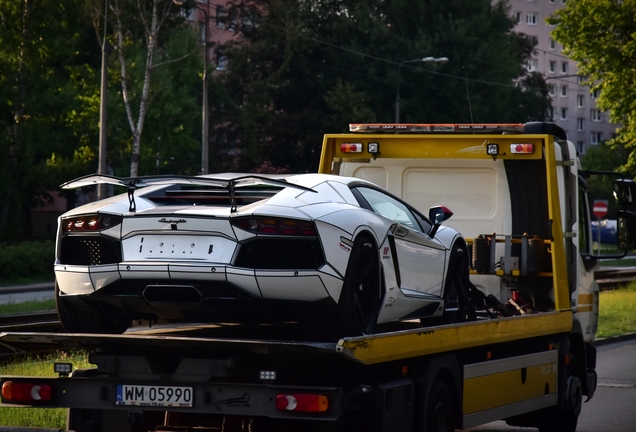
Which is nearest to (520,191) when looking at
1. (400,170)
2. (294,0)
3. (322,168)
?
(400,170)

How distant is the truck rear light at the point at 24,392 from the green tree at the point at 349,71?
1746 inches

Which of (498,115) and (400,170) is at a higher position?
(498,115)

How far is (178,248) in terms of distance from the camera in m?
6.39

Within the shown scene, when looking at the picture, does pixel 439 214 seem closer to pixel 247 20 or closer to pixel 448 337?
pixel 448 337

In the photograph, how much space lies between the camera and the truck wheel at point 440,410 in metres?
7.09

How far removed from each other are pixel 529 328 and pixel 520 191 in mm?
2242

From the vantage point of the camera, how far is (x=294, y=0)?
52.9 m

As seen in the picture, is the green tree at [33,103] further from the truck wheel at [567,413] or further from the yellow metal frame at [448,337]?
the yellow metal frame at [448,337]

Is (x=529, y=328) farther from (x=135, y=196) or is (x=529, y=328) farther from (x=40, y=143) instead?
(x=40, y=143)

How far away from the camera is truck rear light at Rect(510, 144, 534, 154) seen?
403 inches

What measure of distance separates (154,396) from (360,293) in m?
1.34

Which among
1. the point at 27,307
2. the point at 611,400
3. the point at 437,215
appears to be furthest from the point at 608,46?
the point at 437,215

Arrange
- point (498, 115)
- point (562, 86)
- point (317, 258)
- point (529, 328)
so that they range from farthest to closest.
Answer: point (562, 86) < point (498, 115) < point (529, 328) < point (317, 258)

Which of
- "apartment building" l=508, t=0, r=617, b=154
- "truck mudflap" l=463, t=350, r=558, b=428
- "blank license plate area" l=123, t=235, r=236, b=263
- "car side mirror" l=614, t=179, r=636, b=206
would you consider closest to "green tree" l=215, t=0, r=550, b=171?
"car side mirror" l=614, t=179, r=636, b=206
